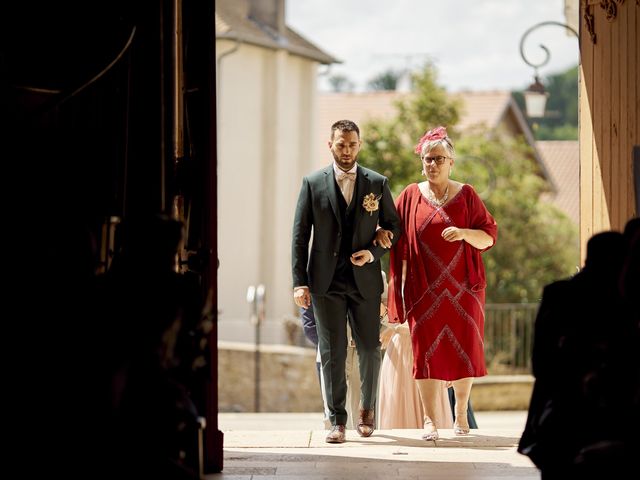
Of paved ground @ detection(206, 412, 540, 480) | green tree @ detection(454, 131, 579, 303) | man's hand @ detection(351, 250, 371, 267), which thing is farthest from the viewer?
green tree @ detection(454, 131, 579, 303)

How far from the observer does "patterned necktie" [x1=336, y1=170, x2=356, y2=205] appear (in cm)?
760

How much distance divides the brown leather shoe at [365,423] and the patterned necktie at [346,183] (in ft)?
3.89

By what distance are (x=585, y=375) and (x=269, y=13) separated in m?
22.3

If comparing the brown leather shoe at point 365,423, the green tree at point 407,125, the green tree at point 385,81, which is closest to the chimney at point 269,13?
the green tree at point 407,125

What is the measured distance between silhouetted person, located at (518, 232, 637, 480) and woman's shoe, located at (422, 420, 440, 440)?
7.78 ft

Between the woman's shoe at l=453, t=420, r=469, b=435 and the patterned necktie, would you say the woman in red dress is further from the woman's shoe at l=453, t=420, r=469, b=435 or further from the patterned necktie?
the patterned necktie

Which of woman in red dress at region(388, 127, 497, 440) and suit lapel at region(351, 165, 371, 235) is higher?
suit lapel at region(351, 165, 371, 235)

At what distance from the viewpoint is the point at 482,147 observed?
77.5 ft

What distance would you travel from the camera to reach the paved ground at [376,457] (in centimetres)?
650

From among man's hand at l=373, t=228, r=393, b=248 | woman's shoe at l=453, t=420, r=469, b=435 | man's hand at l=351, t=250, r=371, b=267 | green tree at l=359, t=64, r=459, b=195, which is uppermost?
green tree at l=359, t=64, r=459, b=195

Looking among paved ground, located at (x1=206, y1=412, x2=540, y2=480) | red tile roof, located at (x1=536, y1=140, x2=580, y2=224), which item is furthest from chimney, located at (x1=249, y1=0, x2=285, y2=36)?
paved ground, located at (x1=206, y1=412, x2=540, y2=480)
